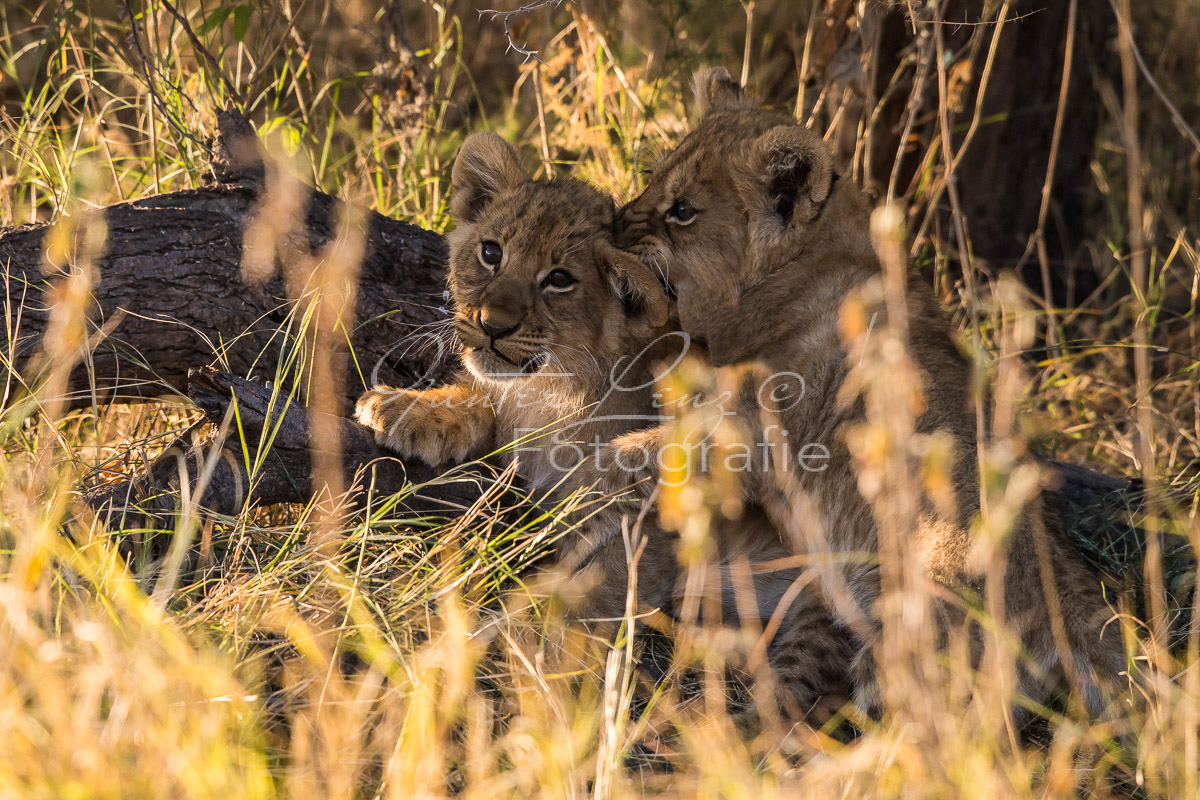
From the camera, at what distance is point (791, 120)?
13.5 feet

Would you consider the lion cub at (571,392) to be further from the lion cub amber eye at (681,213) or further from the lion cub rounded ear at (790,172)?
the lion cub rounded ear at (790,172)

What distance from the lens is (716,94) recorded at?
175 inches

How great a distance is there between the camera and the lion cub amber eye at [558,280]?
363cm

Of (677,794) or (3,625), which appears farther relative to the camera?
(677,794)

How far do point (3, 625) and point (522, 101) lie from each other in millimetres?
5699

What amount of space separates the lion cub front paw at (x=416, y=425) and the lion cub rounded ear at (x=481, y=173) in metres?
0.81

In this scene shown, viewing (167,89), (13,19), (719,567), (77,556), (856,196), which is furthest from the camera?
(13,19)

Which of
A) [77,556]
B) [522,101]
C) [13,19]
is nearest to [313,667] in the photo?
[77,556]

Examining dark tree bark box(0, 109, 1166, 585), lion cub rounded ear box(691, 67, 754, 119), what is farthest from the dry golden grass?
lion cub rounded ear box(691, 67, 754, 119)

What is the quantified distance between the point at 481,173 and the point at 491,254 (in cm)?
41

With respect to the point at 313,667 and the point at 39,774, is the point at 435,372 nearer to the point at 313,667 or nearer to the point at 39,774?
the point at 313,667

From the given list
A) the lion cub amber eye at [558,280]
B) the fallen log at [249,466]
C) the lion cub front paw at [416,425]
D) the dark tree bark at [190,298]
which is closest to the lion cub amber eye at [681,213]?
the lion cub amber eye at [558,280]

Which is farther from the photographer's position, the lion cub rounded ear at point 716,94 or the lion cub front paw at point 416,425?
the lion cub rounded ear at point 716,94

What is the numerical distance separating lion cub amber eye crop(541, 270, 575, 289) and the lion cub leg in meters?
0.45
